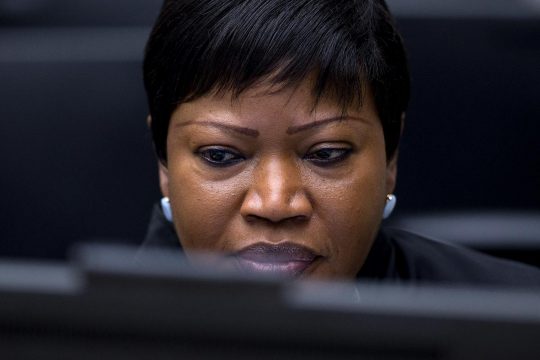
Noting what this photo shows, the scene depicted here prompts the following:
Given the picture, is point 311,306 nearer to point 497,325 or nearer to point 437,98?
point 497,325

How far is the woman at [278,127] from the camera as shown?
1.85 metres

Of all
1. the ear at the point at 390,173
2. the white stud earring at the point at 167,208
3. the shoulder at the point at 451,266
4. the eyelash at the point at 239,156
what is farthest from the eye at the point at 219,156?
the shoulder at the point at 451,266

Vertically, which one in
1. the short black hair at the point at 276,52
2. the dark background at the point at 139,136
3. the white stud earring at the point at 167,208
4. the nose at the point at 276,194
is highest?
the dark background at the point at 139,136

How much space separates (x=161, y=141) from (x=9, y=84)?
44.0 inches

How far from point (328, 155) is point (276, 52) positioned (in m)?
0.20

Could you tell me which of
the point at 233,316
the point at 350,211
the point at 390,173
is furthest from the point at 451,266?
the point at 233,316

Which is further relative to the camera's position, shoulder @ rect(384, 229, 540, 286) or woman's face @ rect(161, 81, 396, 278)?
shoulder @ rect(384, 229, 540, 286)

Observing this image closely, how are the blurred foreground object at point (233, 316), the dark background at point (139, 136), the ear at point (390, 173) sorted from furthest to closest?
1. the dark background at point (139, 136)
2. the ear at point (390, 173)
3. the blurred foreground object at point (233, 316)

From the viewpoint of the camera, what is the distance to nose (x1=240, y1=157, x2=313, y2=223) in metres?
1.81

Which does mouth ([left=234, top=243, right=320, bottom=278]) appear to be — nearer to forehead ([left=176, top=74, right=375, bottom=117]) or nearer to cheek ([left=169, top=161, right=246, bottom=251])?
cheek ([left=169, top=161, right=246, bottom=251])

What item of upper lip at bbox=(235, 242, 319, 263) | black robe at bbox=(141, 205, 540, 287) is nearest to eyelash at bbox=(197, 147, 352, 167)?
upper lip at bbox=(235, 242, 319, 263)

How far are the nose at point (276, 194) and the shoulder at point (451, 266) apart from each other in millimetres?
624

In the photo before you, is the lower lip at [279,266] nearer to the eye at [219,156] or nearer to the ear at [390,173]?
the eye at [219,156]

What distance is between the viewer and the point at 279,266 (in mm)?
1890
